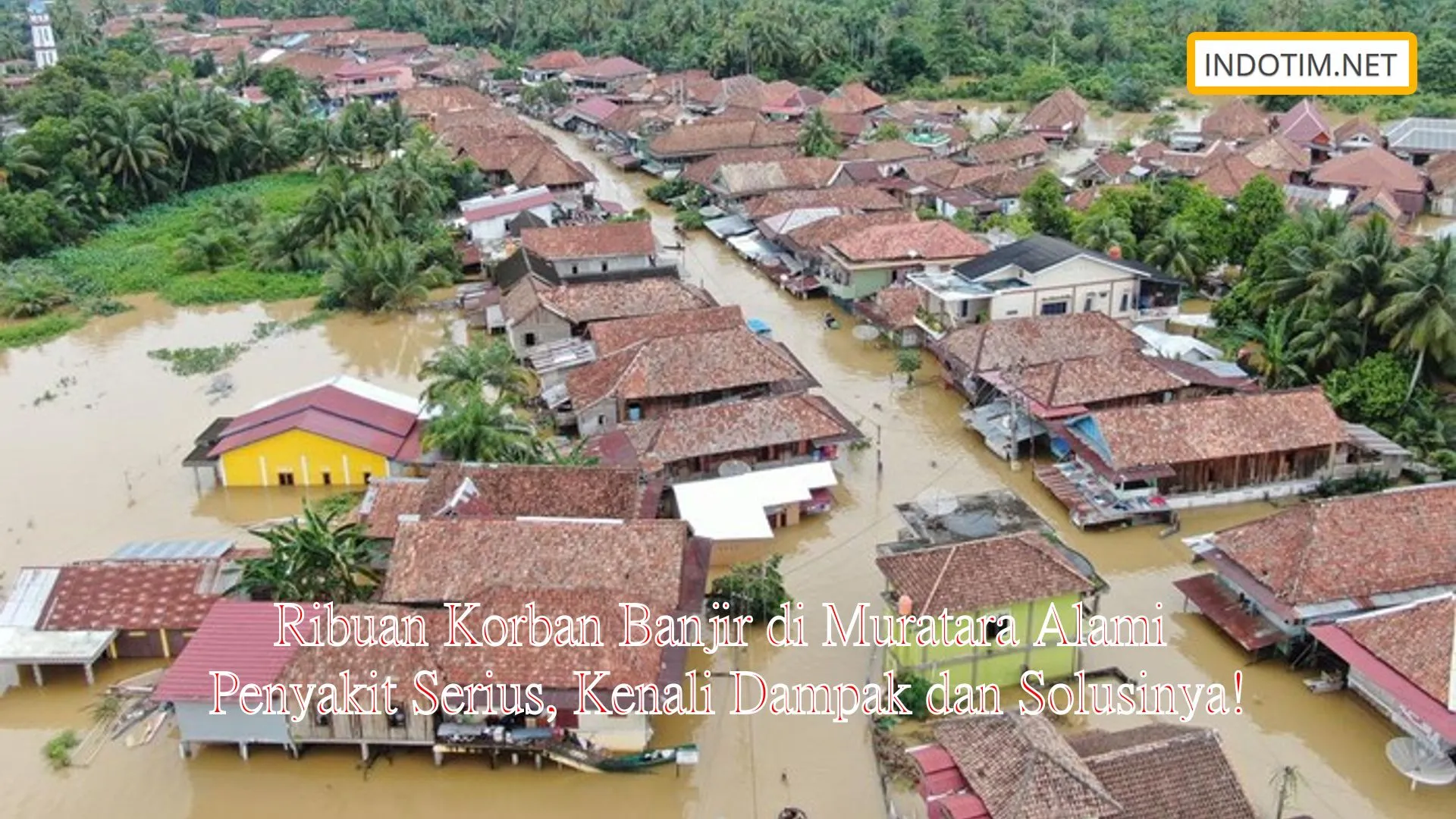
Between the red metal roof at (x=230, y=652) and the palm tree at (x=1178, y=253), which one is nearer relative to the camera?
the red metal roof at (x=230, y=652)

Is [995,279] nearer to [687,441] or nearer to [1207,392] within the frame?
[1207,392]

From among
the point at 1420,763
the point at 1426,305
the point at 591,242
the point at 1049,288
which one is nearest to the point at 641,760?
the point at 1420,763

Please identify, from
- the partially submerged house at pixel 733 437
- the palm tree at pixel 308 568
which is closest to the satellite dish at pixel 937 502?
the partially submerged house at pixel 733 437

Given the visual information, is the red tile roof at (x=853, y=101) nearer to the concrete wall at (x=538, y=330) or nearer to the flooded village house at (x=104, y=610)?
the concrete wall at (x=538, y=330)

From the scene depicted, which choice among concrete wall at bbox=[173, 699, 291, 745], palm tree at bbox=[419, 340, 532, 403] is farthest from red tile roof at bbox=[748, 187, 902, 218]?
concrete wall at bbox=[173, 699, 291, 745]

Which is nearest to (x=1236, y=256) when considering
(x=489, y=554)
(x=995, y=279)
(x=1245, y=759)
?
(x=995, y=279)
